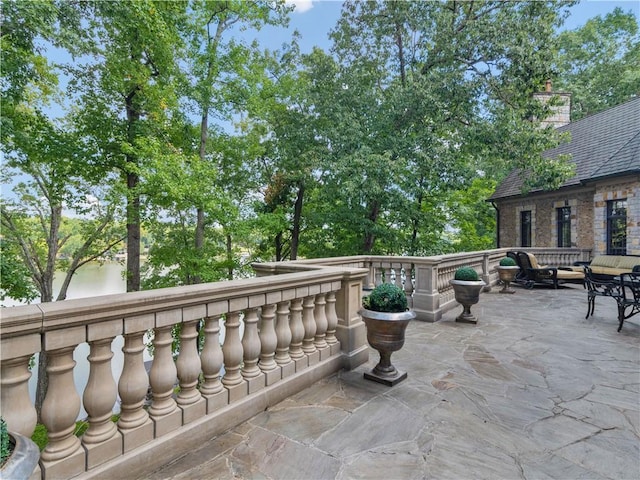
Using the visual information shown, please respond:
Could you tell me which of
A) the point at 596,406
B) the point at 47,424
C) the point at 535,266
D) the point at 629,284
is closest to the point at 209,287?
the point at 47,424

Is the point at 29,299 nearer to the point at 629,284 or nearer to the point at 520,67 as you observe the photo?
the point at 629,284

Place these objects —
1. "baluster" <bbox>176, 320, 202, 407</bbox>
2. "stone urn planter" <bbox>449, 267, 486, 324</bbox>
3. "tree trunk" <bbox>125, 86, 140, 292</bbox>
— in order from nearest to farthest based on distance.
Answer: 1. "baluster" <bbox>176, 320, 202, 407</bbox>
2. "stone urn planter" <bbox>449, 267, 486, 324</bbox>
3. "tree trunk" <bbox>125, 86, 140, 292</bbox>

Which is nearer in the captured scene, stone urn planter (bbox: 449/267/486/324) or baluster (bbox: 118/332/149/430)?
baluster (bbox: 118/332/149/430)

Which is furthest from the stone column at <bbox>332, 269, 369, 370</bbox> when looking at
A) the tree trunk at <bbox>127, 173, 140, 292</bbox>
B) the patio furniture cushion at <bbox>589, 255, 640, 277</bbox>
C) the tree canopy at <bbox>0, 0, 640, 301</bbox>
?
the tree trunk at <bbox>127, 173, 140, 292</bbox>

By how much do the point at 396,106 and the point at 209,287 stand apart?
1098 centimetres

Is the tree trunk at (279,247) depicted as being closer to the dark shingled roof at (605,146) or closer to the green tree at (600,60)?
the dark shingled roof at (605,146)

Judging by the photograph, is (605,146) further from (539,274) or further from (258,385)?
(258,385)

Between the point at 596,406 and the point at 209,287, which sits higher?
the point at 209,287

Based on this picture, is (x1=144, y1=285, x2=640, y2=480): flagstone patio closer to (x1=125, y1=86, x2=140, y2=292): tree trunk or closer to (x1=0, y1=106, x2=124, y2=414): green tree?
(x1=125, y1=86, x2=140, y2=292): tree trunk

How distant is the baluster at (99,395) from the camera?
174 cm

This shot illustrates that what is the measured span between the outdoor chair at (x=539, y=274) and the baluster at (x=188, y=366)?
10134mm

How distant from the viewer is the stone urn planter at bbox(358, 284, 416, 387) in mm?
3033

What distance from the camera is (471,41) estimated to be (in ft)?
35.2

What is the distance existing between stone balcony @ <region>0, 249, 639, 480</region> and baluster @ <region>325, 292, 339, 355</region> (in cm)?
1
